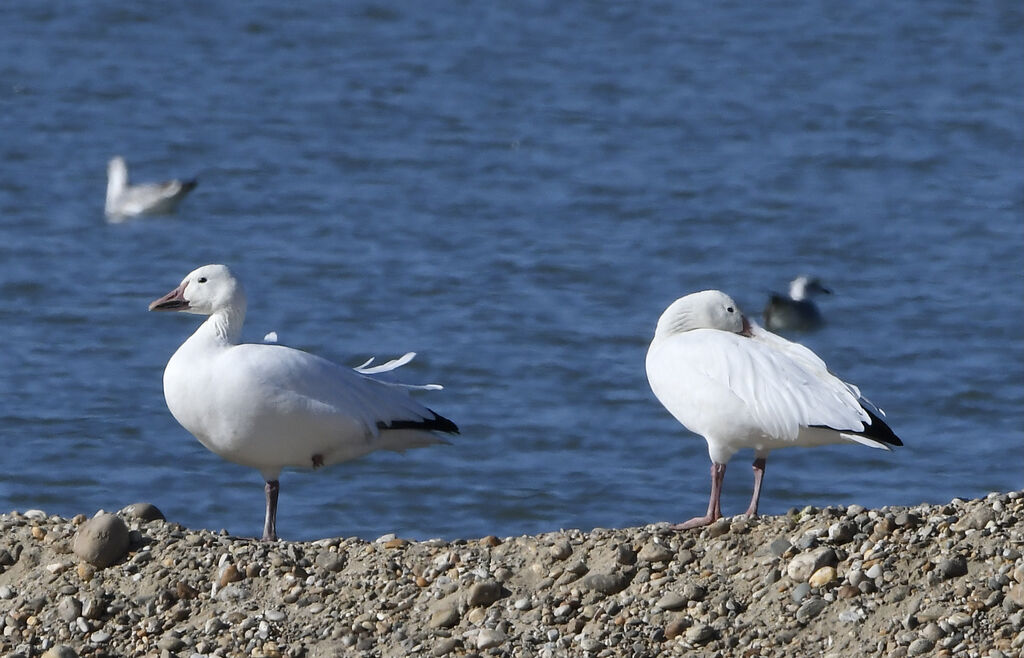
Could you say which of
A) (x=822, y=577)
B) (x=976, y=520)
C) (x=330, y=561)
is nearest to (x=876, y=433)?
→ (x=976, y=520)

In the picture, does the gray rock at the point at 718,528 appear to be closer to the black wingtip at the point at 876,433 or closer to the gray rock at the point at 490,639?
the black wingtip at the point at 876,433

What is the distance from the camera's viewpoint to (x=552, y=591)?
630 cm

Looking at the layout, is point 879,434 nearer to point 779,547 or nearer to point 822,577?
point 779,547

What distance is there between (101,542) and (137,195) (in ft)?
37.2

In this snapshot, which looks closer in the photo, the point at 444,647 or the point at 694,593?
the point at 444,647

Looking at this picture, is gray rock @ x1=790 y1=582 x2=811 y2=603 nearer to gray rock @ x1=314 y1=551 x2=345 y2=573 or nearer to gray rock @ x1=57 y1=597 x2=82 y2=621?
gray rock @ x1=314 y1=551 x2=345 y2=573

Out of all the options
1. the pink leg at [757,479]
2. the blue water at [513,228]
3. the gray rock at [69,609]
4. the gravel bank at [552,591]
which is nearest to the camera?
the gravel bank at [552,591]

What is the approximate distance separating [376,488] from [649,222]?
712 centimetres

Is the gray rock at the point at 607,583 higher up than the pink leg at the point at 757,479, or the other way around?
the pink leg at the point at 757,479

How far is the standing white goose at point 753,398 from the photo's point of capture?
6.79 m

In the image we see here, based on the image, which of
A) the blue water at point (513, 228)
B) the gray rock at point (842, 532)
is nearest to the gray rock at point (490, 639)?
the gray rock at point (842, 532)

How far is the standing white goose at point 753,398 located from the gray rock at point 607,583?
0.52 m

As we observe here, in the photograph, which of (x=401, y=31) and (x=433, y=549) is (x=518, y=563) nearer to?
(x=433, y=549)

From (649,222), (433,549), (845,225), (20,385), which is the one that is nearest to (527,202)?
(649,222)
